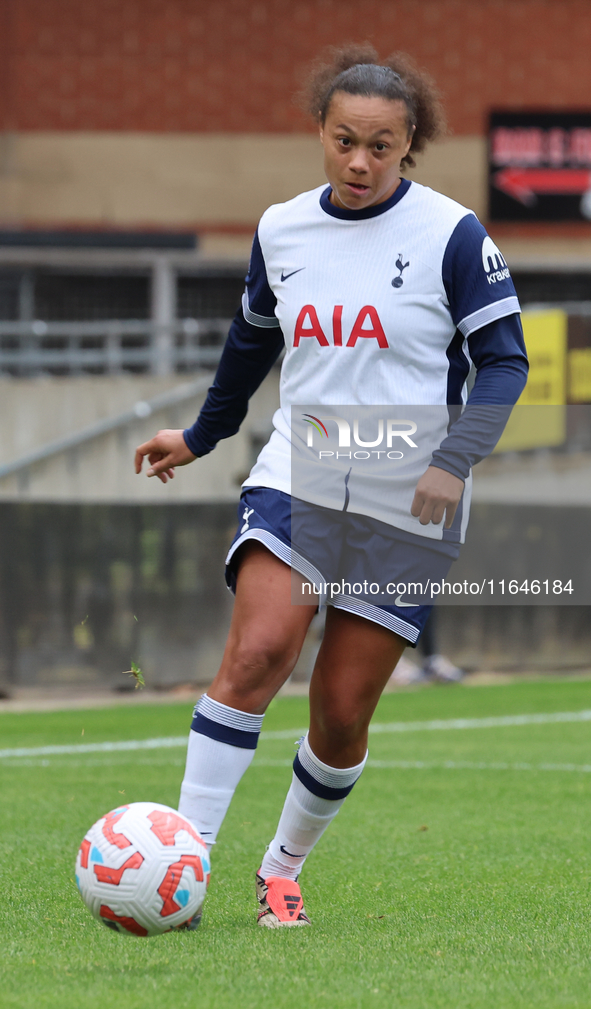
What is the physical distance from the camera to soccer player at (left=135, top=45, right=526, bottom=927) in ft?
11.1

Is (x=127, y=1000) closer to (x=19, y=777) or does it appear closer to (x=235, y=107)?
(x=19, y=777)

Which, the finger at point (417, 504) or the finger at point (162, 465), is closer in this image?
the finger at point (417, 504)

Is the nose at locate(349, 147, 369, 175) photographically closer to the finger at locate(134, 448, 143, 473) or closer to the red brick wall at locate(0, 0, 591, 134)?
the finger at locate(134, 448, 143, 473)

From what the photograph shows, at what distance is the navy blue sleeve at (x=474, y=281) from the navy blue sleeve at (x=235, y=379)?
603 mm

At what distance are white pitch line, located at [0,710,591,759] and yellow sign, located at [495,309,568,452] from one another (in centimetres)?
549

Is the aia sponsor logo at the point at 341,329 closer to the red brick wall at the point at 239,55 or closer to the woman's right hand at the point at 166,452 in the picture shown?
the woman's right hand at the point at 166,452

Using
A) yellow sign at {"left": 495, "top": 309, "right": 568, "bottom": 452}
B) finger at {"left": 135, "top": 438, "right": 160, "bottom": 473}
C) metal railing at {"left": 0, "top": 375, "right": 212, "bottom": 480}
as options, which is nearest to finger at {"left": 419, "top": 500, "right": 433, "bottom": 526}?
finger at {"left": 135, "top": 438, "right": 160, "bottom": 473}

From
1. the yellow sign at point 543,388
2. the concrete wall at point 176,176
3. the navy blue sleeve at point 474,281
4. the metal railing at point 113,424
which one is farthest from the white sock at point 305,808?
the concrete wall at point 176,176

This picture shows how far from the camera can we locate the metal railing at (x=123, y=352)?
1808cm

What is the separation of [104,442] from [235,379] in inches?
472

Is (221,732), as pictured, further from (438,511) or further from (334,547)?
(438,511)

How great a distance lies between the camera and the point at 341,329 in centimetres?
349

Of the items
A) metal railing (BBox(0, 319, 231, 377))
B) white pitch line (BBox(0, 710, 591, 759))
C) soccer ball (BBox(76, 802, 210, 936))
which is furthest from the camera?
metal railing (BBox(0, 319, 231, 377))

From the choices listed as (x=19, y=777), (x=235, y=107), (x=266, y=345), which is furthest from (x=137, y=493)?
(x=235, y=107)
